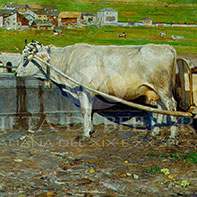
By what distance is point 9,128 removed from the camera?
31.4ft

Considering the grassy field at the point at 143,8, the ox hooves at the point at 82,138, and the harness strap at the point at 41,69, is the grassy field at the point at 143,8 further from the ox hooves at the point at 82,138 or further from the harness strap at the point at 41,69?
the ox hooves at the point at 82,138

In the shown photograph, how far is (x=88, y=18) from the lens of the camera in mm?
25547

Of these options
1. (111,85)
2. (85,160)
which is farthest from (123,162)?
(111,85)

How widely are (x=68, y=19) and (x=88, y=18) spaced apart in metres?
1.53

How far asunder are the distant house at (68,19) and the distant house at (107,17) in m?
1.63

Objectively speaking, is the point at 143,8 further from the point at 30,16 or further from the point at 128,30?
the point at 30,16

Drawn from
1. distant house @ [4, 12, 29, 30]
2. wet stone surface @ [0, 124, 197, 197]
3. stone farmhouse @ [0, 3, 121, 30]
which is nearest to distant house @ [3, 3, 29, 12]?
stone farmhouse @ [0, 3, 121, 30]

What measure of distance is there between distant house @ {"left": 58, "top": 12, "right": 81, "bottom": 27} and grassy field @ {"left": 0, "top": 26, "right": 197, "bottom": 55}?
1.67 feet

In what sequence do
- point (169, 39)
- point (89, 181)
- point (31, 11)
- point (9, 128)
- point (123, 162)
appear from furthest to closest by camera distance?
point (169, 39)
point (31, 11)
point (9, 128)
point (123, 162)
point (89, 181)

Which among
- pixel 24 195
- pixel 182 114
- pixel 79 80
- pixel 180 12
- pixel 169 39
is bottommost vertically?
pixel 24 195

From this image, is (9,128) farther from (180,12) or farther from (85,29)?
(180,12)

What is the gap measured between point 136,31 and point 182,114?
22.4 m

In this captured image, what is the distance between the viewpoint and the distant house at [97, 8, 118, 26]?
85.6 ft

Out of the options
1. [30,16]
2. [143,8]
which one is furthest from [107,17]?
[30,16]
